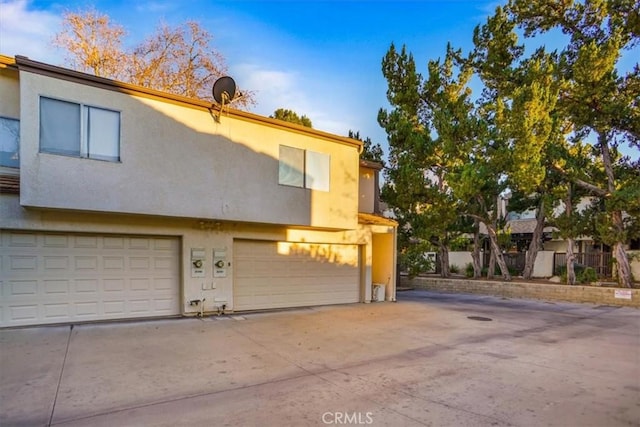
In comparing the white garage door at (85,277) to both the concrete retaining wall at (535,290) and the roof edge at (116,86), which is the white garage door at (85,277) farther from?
the concrete retaining wall at (535,290)

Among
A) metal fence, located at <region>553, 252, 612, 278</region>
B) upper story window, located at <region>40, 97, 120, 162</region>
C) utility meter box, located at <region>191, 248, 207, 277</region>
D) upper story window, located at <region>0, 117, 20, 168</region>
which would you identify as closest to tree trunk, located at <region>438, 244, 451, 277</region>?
metal fence, located at <region>553, 252, 612, 278</region>

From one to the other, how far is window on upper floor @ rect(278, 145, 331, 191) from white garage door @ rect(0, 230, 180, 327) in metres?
3.49

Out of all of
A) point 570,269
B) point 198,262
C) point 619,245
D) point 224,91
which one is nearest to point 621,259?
point 619,245

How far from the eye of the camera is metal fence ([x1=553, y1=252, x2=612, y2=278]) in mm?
18297

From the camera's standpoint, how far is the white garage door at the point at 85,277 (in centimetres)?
838

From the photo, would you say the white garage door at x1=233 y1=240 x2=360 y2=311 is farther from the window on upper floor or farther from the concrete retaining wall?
the concrete retaining wall

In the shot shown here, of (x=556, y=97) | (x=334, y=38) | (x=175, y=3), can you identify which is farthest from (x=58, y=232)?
(x=556, y=97)

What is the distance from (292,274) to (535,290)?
1000cm

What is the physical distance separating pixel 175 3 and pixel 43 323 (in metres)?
14.5

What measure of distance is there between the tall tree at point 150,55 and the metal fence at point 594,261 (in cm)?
1732

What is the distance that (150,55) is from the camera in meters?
20.4

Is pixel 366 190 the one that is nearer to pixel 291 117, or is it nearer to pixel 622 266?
pixel 291 117

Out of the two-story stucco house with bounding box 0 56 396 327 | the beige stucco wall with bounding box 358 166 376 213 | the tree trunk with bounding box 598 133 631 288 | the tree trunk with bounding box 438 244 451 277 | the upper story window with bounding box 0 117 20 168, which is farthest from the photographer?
the tree trunk with bounding box 438 244 451 277

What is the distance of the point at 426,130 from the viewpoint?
17000 mm
